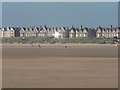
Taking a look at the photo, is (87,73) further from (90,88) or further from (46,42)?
(46,42)

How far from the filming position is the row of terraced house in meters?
119

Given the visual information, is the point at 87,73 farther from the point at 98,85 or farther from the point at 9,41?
the point at 9,41

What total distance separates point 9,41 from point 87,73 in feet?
231

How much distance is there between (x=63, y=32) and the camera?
120 meters

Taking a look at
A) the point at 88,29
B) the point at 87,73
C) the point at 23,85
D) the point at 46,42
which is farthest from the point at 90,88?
the point at 88,29

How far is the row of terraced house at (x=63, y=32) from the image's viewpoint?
118750 mm

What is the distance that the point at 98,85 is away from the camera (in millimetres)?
17469

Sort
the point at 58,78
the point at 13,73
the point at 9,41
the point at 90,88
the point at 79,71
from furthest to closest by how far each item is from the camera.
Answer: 1. the point at 9,41
2. the point at 79,71
3. the point at 13,73
4. the point at 58,78
5. the point at 90,88

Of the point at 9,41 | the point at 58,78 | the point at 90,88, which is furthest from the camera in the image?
the point at 9,41

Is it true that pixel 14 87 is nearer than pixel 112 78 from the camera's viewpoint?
Yes

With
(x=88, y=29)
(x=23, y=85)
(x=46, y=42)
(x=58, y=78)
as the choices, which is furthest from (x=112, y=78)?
(x=88, y=29)

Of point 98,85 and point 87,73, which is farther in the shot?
point 87,73

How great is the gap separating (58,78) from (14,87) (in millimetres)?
3396

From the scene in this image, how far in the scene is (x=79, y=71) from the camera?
23.5 m
